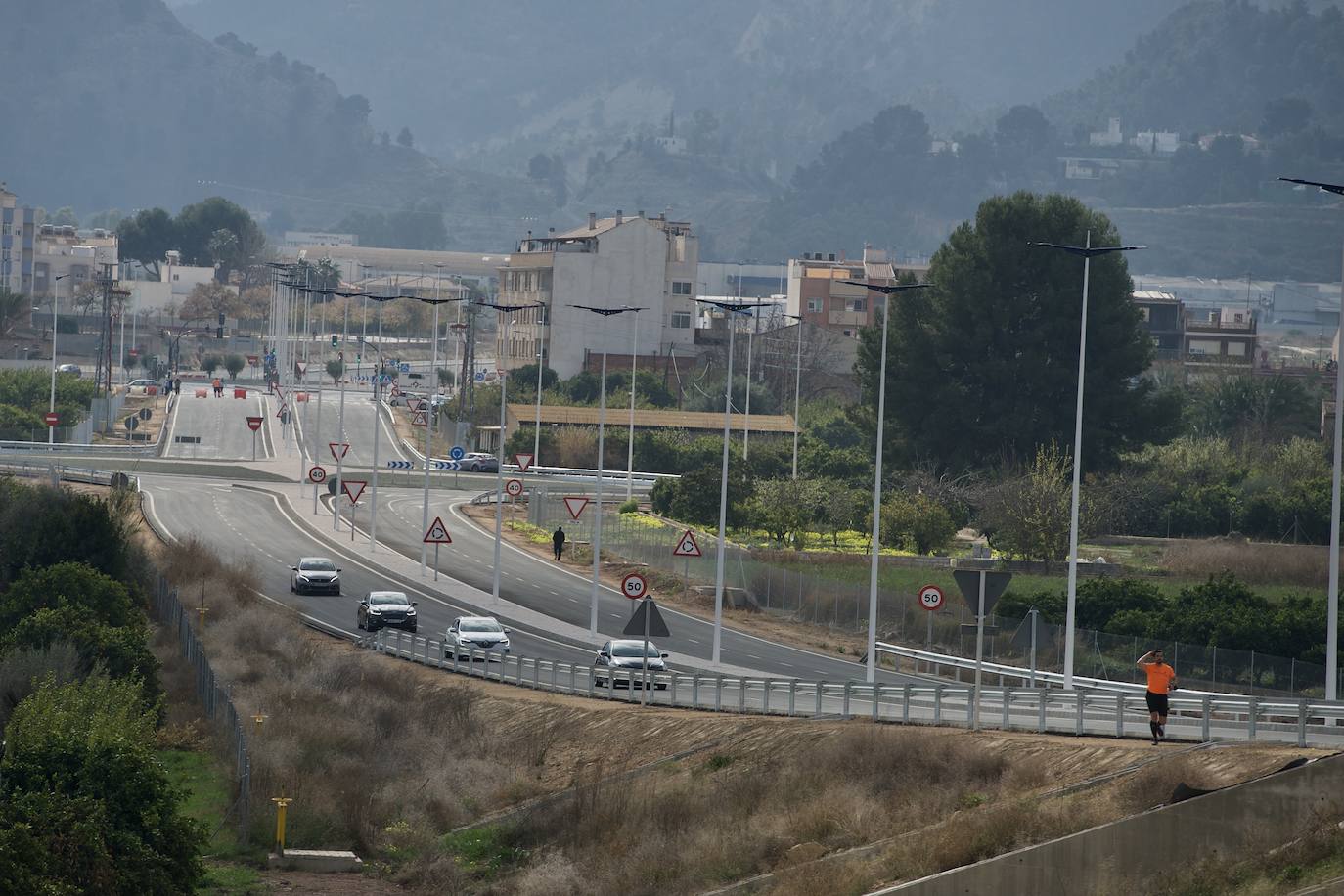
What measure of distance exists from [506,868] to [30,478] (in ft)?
198

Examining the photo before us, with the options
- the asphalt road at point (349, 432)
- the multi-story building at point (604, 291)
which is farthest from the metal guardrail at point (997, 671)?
the multi-story building at point (604, 291)

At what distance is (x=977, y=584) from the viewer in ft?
108

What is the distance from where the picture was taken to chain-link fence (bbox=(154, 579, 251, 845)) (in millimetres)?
35312

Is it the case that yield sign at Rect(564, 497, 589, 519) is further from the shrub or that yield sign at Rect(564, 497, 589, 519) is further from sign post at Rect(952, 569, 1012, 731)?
sign post at Rect(952, 569, 1012, 731)

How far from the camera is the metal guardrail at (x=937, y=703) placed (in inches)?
1263

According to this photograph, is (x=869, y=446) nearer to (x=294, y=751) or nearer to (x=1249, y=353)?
(x=294, y=751)

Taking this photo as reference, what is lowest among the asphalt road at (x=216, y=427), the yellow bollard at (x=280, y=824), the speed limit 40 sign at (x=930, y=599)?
the yellow bollard at (x=280, y=824)

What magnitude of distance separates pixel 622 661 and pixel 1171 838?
70.6ft

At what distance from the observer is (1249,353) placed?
569 ft

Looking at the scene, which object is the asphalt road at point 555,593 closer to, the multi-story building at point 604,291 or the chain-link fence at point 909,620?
the chain-link fence at point 909,620

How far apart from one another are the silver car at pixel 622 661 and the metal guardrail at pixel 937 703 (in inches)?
3.4

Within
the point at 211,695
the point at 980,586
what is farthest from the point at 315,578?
the point at 980,586

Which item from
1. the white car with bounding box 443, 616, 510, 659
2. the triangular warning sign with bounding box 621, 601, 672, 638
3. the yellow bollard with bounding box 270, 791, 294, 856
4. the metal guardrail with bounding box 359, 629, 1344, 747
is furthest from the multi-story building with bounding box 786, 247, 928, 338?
the yellow bollard with bounding box 270, 791, 294, 856

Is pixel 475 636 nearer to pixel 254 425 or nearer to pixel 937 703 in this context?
pixel 937 703
